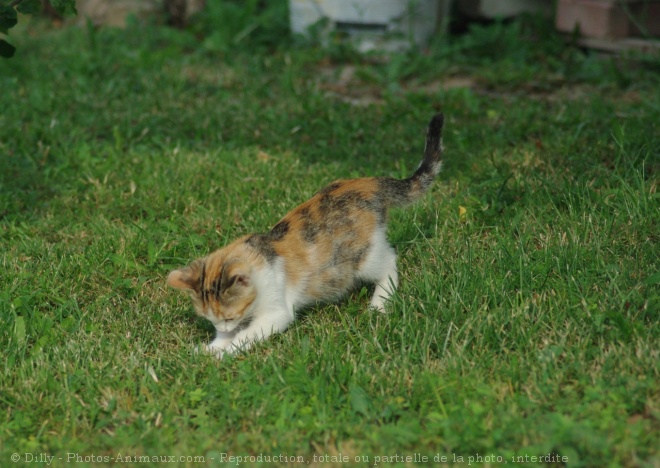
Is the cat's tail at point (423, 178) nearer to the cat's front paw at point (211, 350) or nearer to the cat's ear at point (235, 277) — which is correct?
the cat's ear at point (235, 277)

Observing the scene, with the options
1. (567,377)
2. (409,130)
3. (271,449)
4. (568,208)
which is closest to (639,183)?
(568,208)

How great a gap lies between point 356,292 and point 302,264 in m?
0.53

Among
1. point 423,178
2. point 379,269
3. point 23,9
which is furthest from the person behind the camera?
point 23,9

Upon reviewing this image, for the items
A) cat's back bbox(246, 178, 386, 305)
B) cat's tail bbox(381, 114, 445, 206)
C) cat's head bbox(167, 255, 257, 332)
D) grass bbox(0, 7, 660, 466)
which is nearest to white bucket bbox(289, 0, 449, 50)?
grass bbox(0, 7, 660, 466)

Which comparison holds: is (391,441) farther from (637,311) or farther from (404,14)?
(404,14)

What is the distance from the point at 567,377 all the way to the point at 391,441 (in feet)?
2.84

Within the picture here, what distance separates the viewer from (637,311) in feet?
12.9

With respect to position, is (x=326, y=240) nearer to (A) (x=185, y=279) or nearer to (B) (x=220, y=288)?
(B) (x=220, y=288)

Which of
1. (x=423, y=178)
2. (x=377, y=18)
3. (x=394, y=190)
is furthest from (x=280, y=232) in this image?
(x=377, y=18)

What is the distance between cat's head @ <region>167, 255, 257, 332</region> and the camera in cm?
402

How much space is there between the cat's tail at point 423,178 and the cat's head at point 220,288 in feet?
3.40

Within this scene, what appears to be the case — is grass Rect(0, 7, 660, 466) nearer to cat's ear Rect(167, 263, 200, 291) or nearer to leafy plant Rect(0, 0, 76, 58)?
cat's ear Rect(167, 263, 200, 291)

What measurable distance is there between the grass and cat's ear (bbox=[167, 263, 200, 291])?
1.15ft

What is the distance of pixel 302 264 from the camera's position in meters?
4.35
